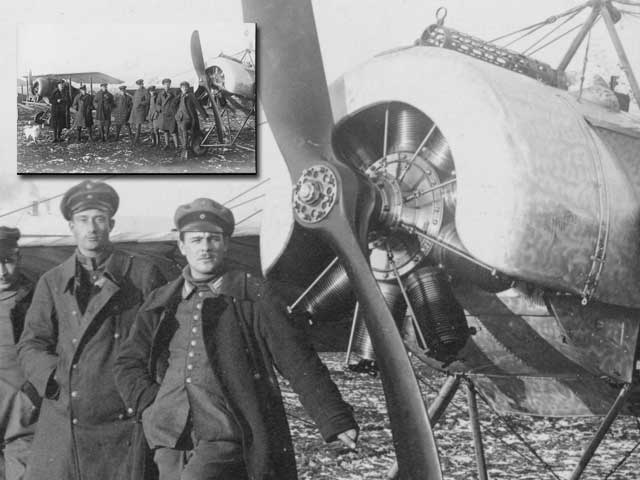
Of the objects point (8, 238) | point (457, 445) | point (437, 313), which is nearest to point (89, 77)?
point (8, 238)

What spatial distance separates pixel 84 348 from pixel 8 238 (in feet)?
2.48

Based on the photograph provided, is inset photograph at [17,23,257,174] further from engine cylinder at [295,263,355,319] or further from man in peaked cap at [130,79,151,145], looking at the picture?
engine cylinder at [295,263,355,319]

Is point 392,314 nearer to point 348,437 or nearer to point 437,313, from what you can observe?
point 437,313

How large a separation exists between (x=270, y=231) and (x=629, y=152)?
1365 millimetres

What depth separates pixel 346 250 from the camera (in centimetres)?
264

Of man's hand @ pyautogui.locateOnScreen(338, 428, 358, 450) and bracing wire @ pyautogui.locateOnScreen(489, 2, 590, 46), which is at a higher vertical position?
bracing wire @ pyautogui.locateOnScreen(489, 2, 590, 46)

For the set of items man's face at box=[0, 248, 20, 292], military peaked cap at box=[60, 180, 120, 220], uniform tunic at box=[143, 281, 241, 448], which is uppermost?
military peaked cap at box=[60, 180, 120, 220]

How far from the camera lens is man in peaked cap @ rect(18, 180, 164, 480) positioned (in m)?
2.99

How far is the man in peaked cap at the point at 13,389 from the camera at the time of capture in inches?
128

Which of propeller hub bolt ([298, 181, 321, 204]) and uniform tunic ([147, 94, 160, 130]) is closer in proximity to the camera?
propeller hub bolt ([298, 181, 321, 204])

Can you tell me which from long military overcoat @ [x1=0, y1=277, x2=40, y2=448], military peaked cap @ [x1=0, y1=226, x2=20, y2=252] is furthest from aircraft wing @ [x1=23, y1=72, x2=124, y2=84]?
long military overcoat @ [x1=0, y1=277, x2=40, y2=448]

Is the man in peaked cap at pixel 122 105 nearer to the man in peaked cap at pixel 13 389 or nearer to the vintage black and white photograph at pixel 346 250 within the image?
the vintage black and white photograph at pixel 346 250

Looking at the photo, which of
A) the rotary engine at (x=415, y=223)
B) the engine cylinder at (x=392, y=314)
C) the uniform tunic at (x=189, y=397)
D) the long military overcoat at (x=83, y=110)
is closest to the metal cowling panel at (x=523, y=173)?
the rotary engine at (x=415, y=223)

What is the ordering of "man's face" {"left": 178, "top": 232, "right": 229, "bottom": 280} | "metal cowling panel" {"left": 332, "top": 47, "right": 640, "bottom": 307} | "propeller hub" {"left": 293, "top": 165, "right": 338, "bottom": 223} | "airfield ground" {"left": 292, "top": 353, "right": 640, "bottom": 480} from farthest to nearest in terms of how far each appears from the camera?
1. "airfield ground" {"left": 292, "top": 353, "right": 640, "bottom": 480}
2. "man's face" {"left": 178, "top": 232, "right": 229, "bottom": 280}
3. "propeller hub" {"left": 293, "top": 165, "right": 338, "bottom": 223}
4. "metal cowling panel" {"left": 332, "top": 47, "right": 640, "bottom": 307}
